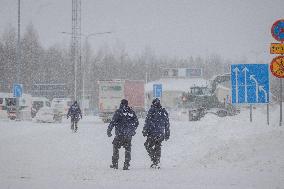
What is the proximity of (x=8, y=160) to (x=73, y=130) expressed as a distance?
14.7 m

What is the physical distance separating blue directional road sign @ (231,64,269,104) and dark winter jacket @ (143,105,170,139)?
3733mm

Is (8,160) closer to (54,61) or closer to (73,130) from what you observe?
(73,130)

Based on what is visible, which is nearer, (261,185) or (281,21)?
(261,185)

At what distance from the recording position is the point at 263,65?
15.9 meters

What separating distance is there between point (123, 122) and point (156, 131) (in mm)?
887

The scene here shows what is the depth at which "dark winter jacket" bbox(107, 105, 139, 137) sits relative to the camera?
12.8m

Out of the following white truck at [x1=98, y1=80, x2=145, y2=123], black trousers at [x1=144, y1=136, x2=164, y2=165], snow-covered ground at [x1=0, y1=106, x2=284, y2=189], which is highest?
white truck at [x1=98, y1=80, x2=145, y2=123]

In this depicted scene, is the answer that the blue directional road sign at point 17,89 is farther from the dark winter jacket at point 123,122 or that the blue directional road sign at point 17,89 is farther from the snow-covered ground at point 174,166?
the dark winter jacket at point 123,122

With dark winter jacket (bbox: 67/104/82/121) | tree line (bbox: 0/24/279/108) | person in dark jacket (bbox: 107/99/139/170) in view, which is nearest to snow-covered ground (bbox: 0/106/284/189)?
person in dark jacket (bbox: 107/99/139/170)

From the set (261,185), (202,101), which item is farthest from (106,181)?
(202,101)

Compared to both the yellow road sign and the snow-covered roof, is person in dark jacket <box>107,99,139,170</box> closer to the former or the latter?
the yellow road sign

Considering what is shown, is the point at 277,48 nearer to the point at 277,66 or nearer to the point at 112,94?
the point at 277,66

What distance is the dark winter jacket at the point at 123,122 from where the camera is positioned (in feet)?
42.0

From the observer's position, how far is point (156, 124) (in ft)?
43.2
